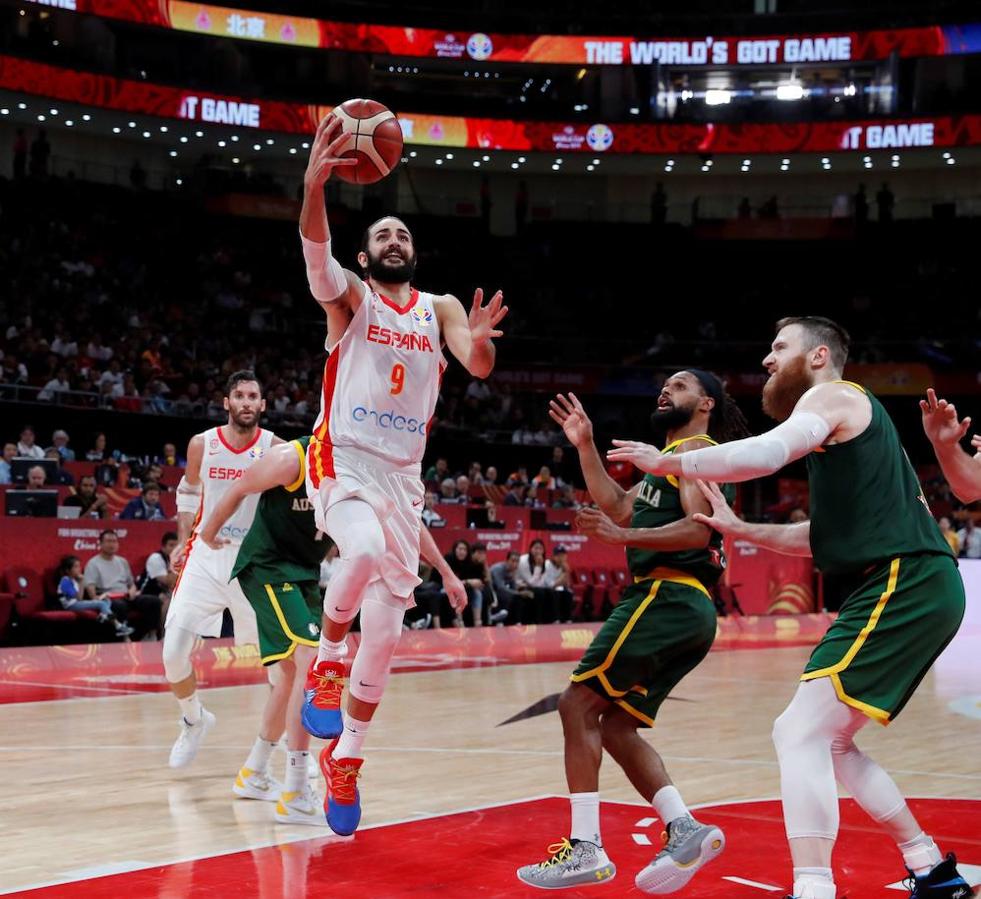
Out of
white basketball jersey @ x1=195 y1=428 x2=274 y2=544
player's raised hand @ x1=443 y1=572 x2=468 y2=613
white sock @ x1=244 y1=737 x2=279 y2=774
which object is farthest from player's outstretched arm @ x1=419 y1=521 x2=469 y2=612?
white basketball jersey @ x1=195 y1=428 x2=274 y2=544

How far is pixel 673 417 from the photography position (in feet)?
18.4

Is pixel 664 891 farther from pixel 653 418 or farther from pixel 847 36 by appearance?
pixel 847 36

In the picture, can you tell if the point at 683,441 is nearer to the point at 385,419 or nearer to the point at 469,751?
the point at 385,419

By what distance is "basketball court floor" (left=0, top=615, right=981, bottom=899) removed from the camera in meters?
5.34

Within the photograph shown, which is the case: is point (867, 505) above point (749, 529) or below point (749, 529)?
above

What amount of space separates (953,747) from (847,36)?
2666cm

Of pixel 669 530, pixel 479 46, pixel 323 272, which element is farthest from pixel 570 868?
pixel 479 46

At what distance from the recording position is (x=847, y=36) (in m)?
32.2

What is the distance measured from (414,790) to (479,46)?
27470 mm

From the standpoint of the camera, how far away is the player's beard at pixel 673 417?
5.61m

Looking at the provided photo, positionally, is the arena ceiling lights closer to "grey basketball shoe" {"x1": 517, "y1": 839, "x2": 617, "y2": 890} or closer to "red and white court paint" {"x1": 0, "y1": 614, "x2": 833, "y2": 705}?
"red and white court paint" {"x1": 0, "y1": 614, "x2": 833, "y2": 705}

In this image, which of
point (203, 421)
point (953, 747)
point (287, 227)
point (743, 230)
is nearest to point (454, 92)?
point (287, 227)

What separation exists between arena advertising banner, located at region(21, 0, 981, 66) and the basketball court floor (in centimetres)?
2075

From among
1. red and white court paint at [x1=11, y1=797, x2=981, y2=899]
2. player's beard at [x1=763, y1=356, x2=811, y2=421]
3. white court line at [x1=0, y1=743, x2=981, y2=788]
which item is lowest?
white court line at [x1=0, y1=743, x2=981, y2=788]
